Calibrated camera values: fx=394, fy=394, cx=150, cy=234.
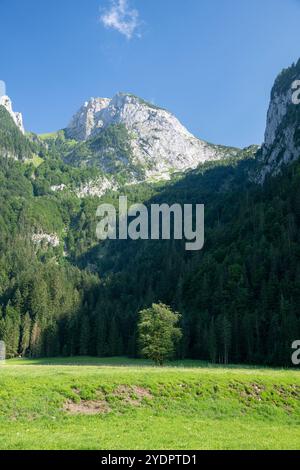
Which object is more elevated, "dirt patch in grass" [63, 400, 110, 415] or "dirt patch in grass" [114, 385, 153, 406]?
"dirt patch in grass" [114, 385, 153, 406]

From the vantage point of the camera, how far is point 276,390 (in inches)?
1633

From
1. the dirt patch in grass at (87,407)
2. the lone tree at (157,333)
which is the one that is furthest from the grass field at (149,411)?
the lone tree at (157,333)

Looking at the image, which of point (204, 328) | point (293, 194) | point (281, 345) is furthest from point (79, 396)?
point (293, 194)

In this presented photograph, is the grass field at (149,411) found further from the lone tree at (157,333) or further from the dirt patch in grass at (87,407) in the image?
the lone tree at (157,333)

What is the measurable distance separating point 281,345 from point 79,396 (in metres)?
80.9

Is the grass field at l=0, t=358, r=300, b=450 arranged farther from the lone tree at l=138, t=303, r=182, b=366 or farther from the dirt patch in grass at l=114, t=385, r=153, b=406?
the lone tree at l=138, t=303, r=182, b=366

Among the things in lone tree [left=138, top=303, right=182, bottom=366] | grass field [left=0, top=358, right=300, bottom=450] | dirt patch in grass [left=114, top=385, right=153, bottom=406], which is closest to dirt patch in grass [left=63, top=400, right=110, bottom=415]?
grass field [left=0, top=358, right=300, bottom=450]

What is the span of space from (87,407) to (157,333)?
51238 mm

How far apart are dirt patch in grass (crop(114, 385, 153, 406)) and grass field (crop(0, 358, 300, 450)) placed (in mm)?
93

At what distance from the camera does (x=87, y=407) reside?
33.9 metres

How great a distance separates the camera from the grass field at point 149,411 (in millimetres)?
25750

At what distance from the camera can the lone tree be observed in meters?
82.6

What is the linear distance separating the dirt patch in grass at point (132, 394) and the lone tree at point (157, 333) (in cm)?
4455
